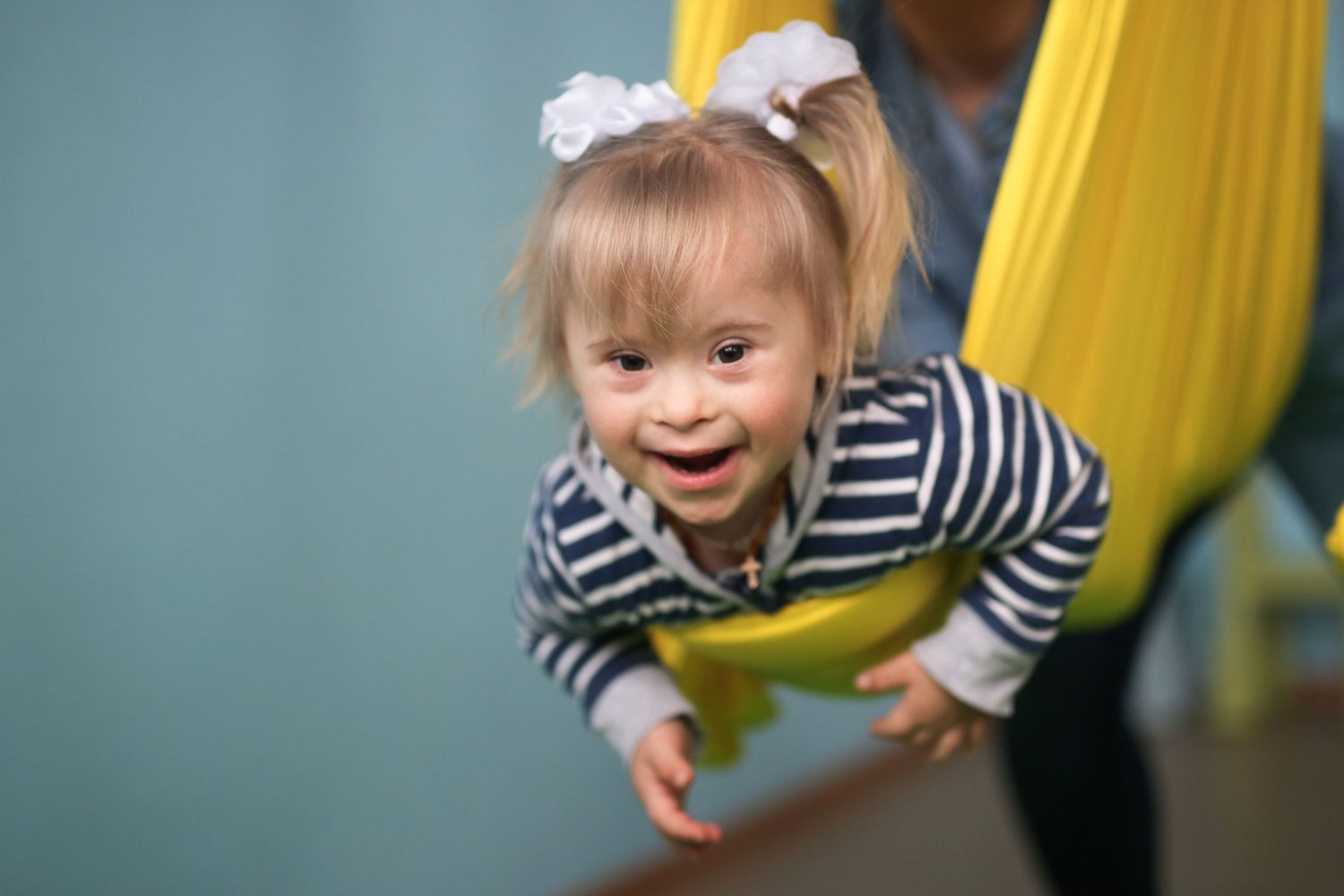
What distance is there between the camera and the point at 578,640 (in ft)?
2.50

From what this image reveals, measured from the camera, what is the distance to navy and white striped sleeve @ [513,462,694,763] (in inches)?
27.4

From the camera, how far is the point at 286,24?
3.30ft

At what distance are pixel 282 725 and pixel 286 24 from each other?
564 mm

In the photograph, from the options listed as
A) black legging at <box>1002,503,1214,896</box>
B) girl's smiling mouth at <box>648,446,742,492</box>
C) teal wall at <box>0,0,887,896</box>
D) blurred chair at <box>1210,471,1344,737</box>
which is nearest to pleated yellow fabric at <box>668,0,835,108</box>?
Answer: teal wall at <box>0,0,887,896</box>

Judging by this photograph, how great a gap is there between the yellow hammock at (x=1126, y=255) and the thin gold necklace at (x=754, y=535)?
36mm

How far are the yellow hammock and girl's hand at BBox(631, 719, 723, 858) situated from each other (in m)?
0.05

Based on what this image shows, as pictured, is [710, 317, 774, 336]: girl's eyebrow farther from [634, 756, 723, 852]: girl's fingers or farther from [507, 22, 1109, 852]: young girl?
[634, 756, 723, 852]: girl's fingers

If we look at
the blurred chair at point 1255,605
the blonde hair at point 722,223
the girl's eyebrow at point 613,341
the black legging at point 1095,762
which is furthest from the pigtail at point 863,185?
the blurred chair at point 1255,605

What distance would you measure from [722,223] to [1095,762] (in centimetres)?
52

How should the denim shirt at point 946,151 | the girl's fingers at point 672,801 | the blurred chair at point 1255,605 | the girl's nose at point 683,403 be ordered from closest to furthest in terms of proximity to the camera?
the girl's nose at point 683,403, the girl's fingers at point 672,801, the denim shirt at point 946,151, the blurred chair at point 1255,605

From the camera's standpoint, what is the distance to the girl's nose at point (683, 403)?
569 millimetres

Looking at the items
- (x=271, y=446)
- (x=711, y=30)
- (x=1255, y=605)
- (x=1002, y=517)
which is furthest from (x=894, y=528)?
(x=1255, y=605)

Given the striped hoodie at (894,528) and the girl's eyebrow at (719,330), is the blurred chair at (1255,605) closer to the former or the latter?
the striped hoodie at (894,528)

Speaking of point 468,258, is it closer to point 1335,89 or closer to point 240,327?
point 240,327
